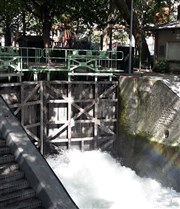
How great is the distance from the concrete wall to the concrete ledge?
6703mm

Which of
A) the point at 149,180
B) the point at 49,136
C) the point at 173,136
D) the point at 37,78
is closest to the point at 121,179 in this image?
the point at 149,180

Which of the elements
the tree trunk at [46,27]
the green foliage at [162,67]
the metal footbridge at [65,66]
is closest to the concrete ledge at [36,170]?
the metal footbridge at [65,66]

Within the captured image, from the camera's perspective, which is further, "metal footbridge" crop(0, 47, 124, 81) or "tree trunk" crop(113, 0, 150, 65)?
"tree trunk" crop(113, 0, 150, 65)

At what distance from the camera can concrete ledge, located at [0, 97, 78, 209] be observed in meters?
7.00

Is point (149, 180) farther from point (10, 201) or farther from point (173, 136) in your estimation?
point (10, 201)

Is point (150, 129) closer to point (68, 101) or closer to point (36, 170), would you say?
point (68, 101)

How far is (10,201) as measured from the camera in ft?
23.2

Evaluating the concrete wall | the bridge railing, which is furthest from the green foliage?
the concrete wall

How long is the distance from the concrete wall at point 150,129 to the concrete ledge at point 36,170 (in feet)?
22.0

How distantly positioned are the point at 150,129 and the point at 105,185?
9.97ft

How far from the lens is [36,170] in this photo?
24.6 feet

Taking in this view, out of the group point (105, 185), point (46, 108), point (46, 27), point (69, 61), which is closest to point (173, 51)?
point (69, 61)

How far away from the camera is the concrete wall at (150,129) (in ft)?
44.0

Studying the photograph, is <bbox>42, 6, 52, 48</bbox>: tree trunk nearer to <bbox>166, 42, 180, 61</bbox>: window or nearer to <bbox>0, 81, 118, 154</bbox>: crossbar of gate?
<bbox>166, 42, 180, 61</bbox>: window
